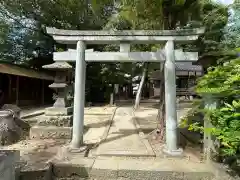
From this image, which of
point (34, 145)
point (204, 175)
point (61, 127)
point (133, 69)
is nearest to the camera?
point (204, 175)

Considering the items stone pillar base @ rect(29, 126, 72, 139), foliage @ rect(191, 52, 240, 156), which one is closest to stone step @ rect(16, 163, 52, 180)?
stone pillar base @ rect(29, 126, 72, 139)

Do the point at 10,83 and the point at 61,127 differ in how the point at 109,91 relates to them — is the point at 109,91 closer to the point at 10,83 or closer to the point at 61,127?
the point at 10,83

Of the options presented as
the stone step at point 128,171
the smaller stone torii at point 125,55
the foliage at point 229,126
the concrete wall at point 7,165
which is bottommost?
the stone step at point 128,171

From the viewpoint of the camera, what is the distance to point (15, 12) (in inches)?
704

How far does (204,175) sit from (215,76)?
203 centimetres

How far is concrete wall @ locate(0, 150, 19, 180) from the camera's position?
322 cm

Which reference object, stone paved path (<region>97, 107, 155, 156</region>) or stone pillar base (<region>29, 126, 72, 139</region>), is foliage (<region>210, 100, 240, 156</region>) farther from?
stone pillar base (<region>29, 126, 72, 139</region>)

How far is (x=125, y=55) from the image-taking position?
5652 millimetres

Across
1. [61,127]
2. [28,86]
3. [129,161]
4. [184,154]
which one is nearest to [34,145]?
[61,127]

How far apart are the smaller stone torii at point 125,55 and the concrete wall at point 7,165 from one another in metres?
2.00

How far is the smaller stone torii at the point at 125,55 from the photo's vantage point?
216 inches

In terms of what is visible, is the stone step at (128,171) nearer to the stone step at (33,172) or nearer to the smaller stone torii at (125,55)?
the stone step at (33,172)

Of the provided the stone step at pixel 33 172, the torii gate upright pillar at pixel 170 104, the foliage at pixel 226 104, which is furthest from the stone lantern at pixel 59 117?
the foliage at pixel 226 104

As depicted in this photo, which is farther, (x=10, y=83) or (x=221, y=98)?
(x=10, y=83)
